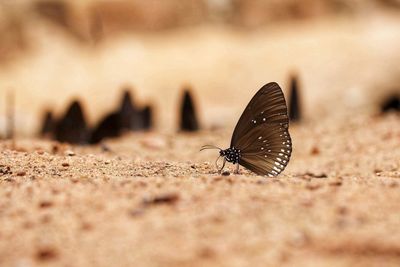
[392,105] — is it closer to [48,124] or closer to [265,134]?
[48,124]

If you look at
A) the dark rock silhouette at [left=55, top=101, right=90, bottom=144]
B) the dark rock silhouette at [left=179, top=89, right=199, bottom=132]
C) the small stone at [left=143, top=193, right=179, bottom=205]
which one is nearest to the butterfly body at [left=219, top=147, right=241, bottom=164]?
the small stone at [left=143, top=193, right=179, bottom=205]

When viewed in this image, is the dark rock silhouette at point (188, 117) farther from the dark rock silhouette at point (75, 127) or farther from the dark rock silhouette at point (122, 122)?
the dark rock silhouette at point (75, 127)

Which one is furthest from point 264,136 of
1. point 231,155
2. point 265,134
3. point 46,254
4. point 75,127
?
point 75,127

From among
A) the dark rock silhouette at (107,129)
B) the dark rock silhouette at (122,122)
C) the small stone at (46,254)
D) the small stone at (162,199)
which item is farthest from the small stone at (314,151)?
the small stone at (46,254)

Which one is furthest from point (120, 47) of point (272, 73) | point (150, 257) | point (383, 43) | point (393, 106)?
point (150, 257)

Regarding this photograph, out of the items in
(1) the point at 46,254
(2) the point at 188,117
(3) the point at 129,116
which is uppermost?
(1) the point at 46,254

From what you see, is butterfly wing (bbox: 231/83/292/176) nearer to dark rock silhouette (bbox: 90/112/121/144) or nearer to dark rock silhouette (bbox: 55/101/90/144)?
dark rock silhouette (bbox: 55/101/90/144)

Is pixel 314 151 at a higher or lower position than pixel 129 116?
higher
